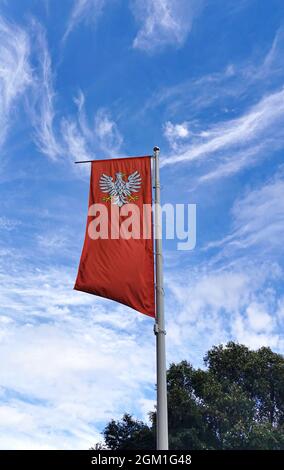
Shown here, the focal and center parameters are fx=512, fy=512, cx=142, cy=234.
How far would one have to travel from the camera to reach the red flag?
9914 millimetres

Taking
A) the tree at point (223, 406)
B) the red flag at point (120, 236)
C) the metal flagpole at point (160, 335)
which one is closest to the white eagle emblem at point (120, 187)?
the red flag at point (120, 236)

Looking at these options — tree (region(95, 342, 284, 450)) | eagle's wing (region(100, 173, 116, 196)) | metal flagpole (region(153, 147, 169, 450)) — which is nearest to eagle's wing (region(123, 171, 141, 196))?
eagle's wing (region(100, 173, 116, 196))

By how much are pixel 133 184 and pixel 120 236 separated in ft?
4.01

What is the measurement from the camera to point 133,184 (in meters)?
10.8

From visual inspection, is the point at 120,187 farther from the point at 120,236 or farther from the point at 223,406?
the point at 223,406

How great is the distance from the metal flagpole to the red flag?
135mm

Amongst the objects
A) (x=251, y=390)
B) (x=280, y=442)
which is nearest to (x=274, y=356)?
(x=251, y=390)

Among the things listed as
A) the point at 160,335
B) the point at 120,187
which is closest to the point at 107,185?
the point at 120,187

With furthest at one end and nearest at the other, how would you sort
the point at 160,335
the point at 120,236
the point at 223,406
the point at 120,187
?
the point at 223,406, the point at 120,187, the point at 120,236, the point at 160,335

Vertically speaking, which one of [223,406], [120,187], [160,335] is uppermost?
[120,187]

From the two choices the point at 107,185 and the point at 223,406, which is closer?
the point at 107,185
